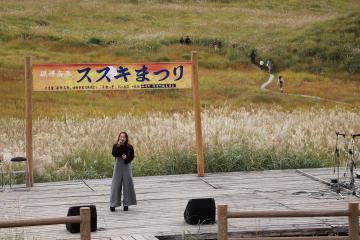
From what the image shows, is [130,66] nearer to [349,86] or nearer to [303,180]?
[303,180]

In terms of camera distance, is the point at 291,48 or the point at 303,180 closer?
the point at 303,180

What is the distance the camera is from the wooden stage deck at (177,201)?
1188cm

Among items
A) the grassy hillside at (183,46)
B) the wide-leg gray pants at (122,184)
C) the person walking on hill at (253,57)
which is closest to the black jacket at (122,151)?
the wide-leg gray pants at (122,184)

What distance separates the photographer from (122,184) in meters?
13.7

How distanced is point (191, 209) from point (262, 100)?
102ft

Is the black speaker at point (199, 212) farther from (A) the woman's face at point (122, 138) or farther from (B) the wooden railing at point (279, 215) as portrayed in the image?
(B) the wooden railing at point (279, 215)

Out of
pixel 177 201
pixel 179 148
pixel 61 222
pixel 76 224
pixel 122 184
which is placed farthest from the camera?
pixel 179 148

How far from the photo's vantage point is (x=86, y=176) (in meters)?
17.4

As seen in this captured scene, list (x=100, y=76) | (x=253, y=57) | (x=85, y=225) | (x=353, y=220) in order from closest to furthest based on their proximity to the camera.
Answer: (x=85, y=225) < (x=353, y=220) < (x=100, y=76) < (x=253, y=57)

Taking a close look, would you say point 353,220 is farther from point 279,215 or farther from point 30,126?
point 30,126

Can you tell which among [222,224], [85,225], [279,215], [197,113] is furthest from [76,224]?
[197,113]

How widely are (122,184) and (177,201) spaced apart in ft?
3.45

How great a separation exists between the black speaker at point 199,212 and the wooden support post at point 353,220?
2.88 metres

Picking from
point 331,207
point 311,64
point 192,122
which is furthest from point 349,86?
point 331,207
